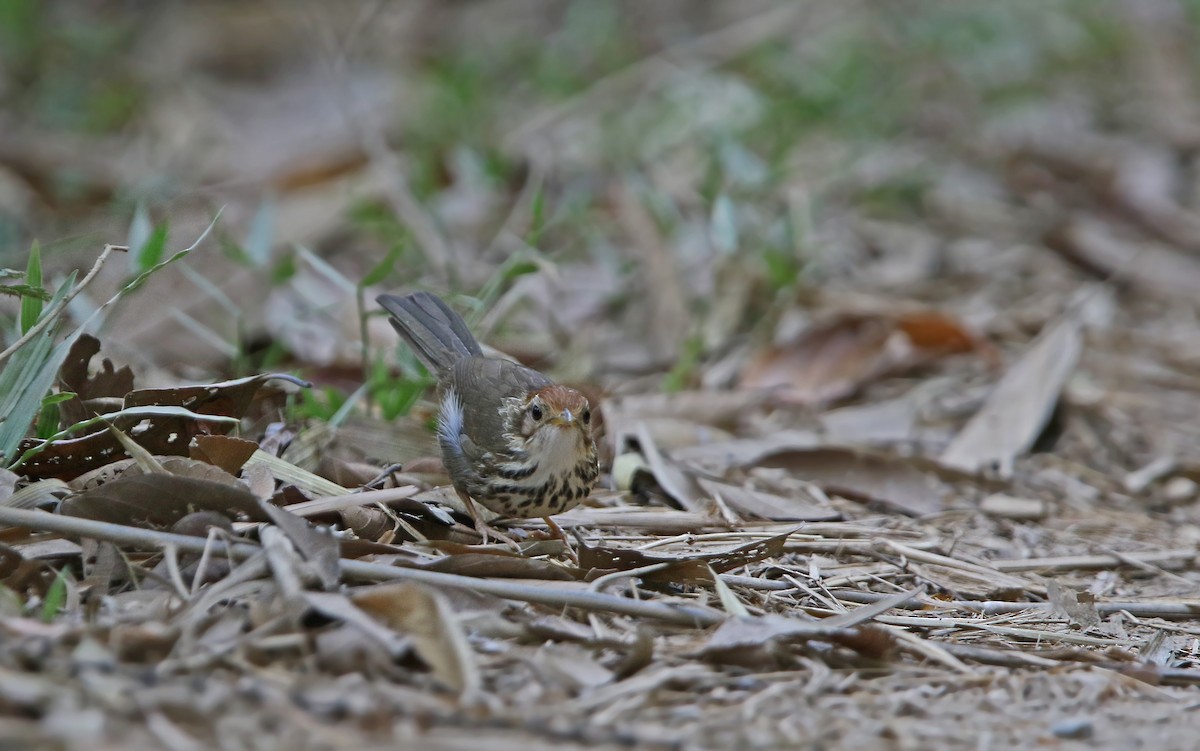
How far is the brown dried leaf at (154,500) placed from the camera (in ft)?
9.40

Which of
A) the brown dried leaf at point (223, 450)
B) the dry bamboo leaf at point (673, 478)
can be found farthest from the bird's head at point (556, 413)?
the brown dried leaf at point (223, 450)

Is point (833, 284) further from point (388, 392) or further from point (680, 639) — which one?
point (680, 639)

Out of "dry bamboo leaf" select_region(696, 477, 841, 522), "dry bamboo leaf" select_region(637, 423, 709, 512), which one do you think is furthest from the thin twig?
"dry bamboo leaf" select_region(696, 477, 841, 522)

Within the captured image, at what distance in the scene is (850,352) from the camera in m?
5.61

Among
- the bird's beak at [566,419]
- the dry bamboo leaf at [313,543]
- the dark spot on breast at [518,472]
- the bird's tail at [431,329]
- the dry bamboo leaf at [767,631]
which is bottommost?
the dry bamboo leaf at [767,631]

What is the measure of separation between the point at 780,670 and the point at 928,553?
111 centimetres

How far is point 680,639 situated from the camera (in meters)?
2.83

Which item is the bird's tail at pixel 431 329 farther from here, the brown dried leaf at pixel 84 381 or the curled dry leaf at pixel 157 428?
the brown dried leaf at pixel 84 381

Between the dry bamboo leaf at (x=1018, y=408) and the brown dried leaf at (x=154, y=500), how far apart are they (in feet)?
8.55

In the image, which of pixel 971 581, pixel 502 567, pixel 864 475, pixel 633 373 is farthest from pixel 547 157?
pixel 502 567

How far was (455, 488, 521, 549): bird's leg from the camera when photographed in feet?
11.3

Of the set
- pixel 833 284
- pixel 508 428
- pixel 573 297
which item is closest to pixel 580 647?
pixel 508 428

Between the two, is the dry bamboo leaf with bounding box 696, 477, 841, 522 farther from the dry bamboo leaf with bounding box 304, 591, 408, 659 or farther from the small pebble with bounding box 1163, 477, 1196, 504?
the dry bamboo leaf with bounding box 304, 591, 408, 659

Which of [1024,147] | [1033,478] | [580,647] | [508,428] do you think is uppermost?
[1024,147]
